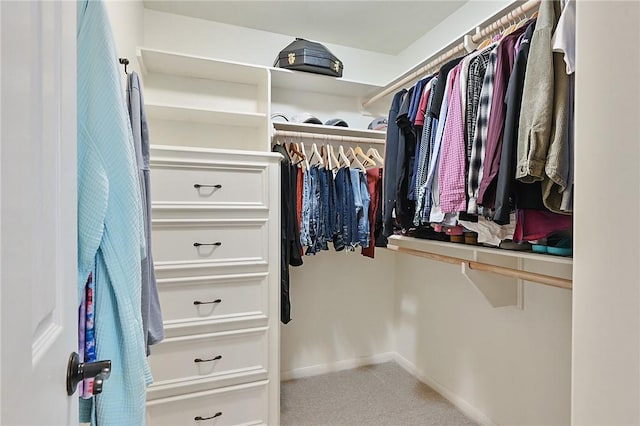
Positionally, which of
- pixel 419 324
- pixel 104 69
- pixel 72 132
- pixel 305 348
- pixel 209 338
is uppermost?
pixel 104 69

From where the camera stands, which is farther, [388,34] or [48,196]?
[388,34]

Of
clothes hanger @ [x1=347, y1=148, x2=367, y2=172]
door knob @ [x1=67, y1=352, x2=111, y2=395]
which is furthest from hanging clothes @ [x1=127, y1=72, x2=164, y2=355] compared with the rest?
clothes hanger @ [x1=347, y1=148, x2=367, y2=172]

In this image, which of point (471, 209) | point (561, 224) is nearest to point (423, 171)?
point (471, 209)

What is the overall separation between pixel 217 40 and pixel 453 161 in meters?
1.82

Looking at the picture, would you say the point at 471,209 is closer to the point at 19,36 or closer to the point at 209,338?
the point at 19,36

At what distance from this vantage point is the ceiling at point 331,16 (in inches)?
82.6

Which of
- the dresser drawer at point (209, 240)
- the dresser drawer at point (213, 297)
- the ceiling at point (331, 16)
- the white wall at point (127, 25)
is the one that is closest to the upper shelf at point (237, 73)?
the white wall at point (127, 25)

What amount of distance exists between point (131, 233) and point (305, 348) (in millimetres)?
2040

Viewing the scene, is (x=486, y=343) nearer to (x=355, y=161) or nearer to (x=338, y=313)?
(x=338, y=313)

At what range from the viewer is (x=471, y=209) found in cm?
118

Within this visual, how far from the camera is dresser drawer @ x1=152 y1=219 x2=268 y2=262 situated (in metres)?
1.59

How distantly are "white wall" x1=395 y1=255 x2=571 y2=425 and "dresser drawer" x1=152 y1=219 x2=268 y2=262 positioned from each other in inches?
49.7

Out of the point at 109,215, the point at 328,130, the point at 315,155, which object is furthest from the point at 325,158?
the point at 109,215

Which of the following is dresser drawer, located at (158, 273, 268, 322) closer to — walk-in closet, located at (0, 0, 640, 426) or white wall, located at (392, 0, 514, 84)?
walk-in closet, located at (0, 0, 640, 426)
